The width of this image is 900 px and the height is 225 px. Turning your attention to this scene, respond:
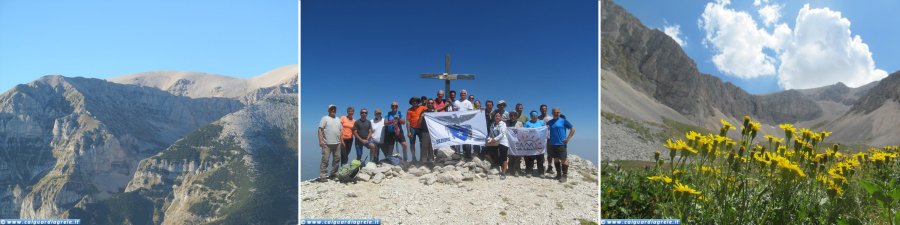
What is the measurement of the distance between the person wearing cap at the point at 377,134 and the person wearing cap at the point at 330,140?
85 cm

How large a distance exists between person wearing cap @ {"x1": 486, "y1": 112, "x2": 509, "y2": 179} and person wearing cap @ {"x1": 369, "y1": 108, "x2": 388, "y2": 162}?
1821 millimetres

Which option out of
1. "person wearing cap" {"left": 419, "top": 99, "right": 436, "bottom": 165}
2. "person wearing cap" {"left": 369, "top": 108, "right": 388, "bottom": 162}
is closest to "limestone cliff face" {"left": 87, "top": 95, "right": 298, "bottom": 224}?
"person wearing cap" {"left": 369, "top": 108, "right": 388, "bottom": 162}

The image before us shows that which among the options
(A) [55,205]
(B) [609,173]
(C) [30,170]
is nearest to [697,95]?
(B) [609,173]

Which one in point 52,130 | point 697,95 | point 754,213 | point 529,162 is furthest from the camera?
point 52,130

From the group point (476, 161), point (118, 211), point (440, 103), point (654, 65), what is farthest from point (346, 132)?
point (118, 211)

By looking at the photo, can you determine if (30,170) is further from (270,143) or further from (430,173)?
(430,173)

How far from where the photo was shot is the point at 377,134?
25.4ft

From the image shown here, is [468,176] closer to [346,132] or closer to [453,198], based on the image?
[453,198]

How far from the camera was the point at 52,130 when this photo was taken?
150375 mm

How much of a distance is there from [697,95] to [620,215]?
460 ft

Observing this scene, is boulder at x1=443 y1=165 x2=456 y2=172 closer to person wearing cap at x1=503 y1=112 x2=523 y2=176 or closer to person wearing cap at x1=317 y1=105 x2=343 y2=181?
person wearing cap at x1=503 y1=112 x2=523 y2=176

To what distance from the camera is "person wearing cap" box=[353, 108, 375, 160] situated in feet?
24.3

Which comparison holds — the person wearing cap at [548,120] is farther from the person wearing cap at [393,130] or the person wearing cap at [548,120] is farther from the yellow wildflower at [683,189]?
the yellow wildflower at [683,189]

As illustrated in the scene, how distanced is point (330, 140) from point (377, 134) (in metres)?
1.14
